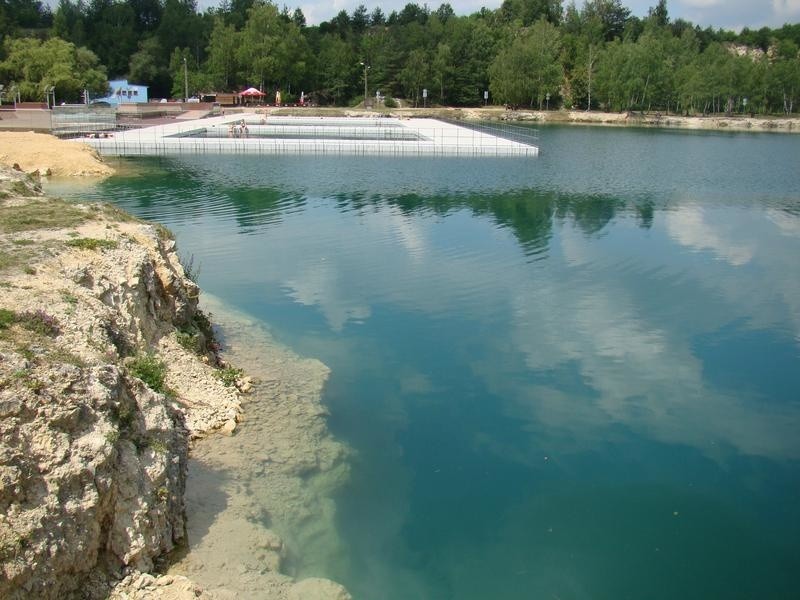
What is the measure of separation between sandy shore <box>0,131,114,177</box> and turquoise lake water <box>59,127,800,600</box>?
216 inches

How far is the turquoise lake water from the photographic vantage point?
8258mm

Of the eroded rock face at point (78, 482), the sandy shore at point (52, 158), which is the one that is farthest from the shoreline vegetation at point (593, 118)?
the eroded rock face at point (78, 482)

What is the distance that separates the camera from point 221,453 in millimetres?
9445

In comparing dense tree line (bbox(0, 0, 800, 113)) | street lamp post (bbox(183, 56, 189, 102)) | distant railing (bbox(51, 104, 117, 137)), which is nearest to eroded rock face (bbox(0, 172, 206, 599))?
distant railing (bbox(51, 104, 117, 137))

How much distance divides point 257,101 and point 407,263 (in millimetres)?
83572

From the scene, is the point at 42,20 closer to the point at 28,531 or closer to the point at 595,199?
the point at 595,199

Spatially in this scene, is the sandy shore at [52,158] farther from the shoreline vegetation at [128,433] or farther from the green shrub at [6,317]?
the green shrub at [6,317]

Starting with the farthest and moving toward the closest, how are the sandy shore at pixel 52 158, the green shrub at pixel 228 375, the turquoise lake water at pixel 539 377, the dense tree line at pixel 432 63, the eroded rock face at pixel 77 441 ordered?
the dense tree line at pixel 432 63 → the sandy shore at pixel 52 158 → the green shrub at pixel 228 375 → the turquoise lake water at pixel 539 377 → the eroded rock face at pixel 77 441

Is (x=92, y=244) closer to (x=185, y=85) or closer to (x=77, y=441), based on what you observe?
(x=77, y=441)

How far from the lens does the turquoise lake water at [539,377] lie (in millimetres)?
8258

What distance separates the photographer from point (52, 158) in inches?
1304

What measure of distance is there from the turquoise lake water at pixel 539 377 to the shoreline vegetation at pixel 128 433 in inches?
30.6

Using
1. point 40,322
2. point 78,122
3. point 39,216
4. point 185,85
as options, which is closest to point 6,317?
point 40,322

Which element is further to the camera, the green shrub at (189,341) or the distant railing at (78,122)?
the distant railing at (78,122)
